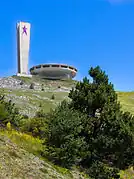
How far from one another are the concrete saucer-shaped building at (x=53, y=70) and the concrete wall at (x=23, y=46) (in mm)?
8173

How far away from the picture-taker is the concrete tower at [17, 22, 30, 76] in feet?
420

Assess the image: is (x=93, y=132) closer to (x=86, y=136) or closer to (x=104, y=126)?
(x=86, y=136)

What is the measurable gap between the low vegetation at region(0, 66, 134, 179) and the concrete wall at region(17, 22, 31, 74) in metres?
97.0

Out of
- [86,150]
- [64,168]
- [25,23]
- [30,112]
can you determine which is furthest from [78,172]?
[25,23]

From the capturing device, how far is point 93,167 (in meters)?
24.4

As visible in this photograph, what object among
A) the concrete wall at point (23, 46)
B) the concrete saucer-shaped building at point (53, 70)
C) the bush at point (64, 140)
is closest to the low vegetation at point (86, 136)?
the bush at point (64, 140)

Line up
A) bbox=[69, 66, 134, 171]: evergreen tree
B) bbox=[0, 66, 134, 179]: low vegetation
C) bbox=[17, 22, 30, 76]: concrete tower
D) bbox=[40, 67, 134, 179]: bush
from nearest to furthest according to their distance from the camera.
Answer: bbox=[0, 66, 134, 179]: low vegetation < bbox=[40, 67, 134, 179]: bush < bbox=[69, 66, 134, 171]: evergreen tree < bbox=[17, 22, 30, 76]: concrete tower

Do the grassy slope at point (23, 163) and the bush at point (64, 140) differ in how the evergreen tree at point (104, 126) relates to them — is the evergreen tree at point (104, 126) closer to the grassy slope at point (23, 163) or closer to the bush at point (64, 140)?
the bush at point (64, 140)

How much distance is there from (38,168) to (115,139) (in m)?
9.00

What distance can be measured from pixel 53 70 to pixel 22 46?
1490 cm

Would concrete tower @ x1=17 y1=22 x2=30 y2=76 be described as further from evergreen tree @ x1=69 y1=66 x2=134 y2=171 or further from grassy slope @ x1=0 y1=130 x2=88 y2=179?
grassy slope @ x1=0 y1=130 x2=88 y2=179

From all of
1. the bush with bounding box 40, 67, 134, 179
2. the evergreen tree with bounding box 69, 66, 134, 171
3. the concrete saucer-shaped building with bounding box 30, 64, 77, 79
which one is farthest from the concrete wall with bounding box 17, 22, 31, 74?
the bush with bounding box 40, 67, 134, 179

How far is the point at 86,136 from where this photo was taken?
27703mm

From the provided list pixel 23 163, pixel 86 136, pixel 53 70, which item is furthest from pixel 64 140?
pixel 53 70
